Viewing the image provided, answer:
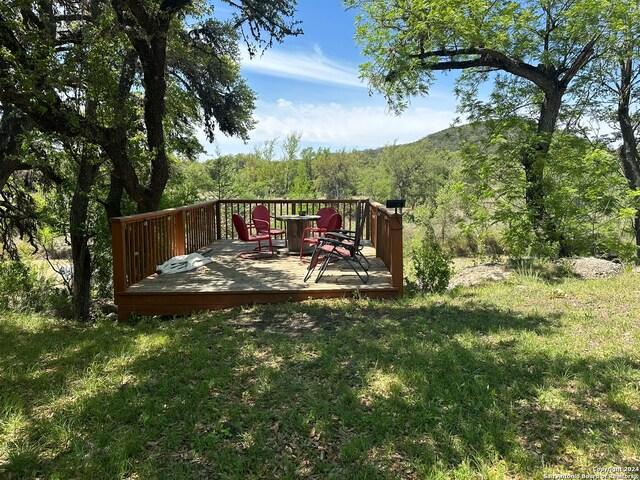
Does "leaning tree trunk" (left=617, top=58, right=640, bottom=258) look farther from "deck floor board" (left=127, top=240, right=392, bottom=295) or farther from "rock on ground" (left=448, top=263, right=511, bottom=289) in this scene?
"deck floor board" (left=127, top=240, right=392, bottom=295)

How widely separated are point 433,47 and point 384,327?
698 cm

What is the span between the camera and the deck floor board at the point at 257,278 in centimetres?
484

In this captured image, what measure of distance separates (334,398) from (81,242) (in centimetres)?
722

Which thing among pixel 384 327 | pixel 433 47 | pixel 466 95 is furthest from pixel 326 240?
pixel 466 95

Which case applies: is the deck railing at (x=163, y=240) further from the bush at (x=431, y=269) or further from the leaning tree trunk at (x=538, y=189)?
the leaning tree trunk at (x=538, y=189)

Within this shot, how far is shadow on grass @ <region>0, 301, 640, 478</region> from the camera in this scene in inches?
74.8

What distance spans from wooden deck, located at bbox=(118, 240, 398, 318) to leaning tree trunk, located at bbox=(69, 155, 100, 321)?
3153 mm

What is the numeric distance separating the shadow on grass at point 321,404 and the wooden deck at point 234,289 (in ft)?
3.65

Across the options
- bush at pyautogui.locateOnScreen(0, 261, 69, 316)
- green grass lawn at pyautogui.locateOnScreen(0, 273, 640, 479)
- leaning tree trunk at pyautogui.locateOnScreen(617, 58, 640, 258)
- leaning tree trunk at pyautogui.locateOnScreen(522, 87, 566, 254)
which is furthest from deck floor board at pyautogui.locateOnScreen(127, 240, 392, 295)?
leaning tree trunk at pyautogui.locateOnScreen(617, 58, 640, 258)

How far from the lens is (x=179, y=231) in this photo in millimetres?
6531

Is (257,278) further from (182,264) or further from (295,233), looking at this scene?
(295,233)

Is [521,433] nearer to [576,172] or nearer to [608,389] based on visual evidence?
[608,389]

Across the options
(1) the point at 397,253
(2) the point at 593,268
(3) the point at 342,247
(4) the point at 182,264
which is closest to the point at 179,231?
(4) the point at 182,264

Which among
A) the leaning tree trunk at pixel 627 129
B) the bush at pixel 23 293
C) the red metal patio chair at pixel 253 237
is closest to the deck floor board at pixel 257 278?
the red metal patio chair at pixel 253 237
